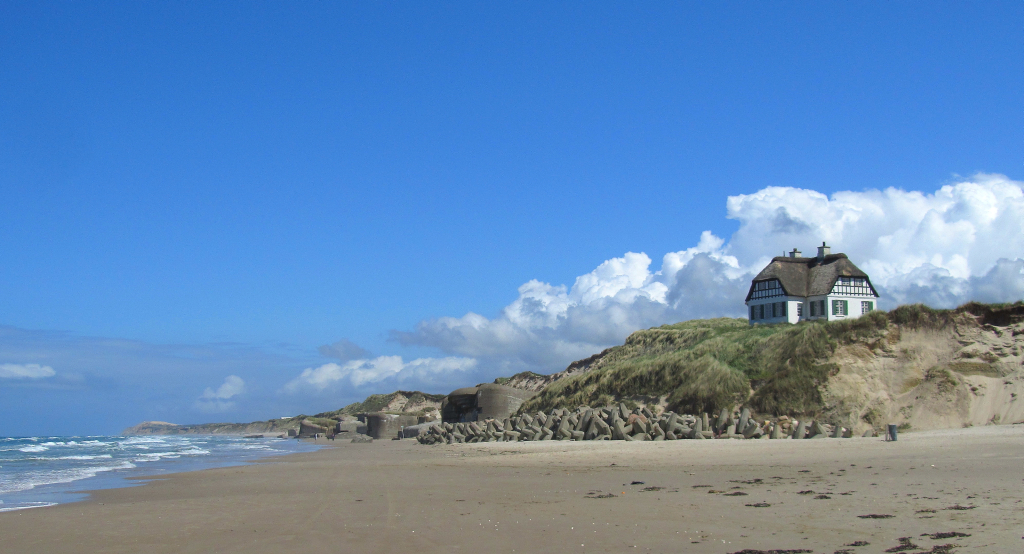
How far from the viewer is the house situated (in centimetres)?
4725

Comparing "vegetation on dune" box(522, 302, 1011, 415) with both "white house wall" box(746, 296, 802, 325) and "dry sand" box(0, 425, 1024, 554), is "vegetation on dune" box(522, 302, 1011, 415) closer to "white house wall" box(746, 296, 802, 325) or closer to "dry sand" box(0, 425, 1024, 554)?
"dry sand" box(0, 425, 1024, 554)

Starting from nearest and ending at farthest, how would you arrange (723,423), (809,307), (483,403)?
(723,423) → (483,403) → (809,307)

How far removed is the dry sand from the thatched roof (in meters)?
35.2

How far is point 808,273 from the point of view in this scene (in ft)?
164

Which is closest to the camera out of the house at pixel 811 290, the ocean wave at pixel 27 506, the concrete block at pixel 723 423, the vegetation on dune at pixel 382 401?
the ocean wave at pixel 27 506

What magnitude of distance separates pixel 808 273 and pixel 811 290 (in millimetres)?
1785


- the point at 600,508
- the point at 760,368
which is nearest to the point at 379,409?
the point at 760,368

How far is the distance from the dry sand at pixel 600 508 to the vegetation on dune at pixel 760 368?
29.1 ft

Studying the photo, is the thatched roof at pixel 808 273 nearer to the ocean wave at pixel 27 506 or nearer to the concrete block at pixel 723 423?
the concrete block at pixel 723 423

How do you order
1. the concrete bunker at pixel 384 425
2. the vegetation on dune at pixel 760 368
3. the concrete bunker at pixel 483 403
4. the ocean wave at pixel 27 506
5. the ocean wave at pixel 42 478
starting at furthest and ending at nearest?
1. the concrete bunker at pixel 384 425
2. the concrete bunker at pixel 483 403
3. the vegetation on dune at pixel 760 368
4. the ocean wave at pixel 42 478
5. the ocean wave at pixel 27 506

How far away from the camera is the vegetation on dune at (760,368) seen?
23.2 meters

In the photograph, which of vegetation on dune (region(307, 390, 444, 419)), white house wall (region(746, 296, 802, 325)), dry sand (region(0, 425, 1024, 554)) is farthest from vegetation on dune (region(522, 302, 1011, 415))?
vegetation on dune (region(307, 390, 444, 419))

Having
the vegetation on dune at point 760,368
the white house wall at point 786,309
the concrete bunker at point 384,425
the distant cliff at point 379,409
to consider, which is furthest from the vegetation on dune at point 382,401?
the vegetation on dune at point 760,368

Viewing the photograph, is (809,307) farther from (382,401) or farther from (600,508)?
→ (382,401)
